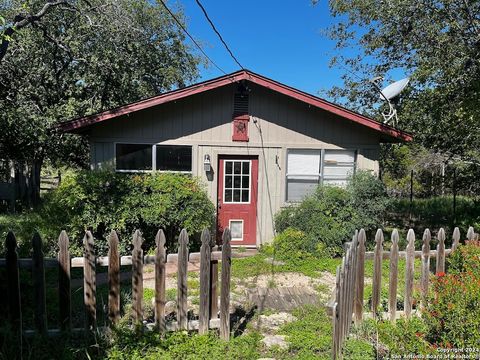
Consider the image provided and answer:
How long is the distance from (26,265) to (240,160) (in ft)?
18.5

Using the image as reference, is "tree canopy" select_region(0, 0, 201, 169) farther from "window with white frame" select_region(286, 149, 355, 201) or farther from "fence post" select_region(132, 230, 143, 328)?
"fence post" select_region(132, 230, 143, 328)

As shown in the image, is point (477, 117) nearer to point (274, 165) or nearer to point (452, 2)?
point (452, 2)

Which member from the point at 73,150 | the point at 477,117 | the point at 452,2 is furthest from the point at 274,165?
the point at 73,150

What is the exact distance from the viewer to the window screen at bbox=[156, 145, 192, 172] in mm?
7941

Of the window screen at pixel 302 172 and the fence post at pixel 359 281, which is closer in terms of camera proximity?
the fence post at pixel 359 281

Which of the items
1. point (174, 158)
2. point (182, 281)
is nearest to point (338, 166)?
point (174, 158)

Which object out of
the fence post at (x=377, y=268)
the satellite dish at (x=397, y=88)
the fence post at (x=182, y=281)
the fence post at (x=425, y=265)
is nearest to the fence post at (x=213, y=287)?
the fence post at (x=182, y=281)

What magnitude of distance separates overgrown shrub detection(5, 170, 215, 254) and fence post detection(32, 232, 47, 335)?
11.7ft

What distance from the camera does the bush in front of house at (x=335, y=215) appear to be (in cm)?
727

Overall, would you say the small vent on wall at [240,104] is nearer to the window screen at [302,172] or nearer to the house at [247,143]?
the house at [247,143]

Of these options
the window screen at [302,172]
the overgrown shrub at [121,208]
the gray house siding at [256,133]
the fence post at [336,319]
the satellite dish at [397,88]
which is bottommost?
the fence post at [336,319]

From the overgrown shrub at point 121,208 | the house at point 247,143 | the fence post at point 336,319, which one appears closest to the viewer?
the fence post at point 336,319

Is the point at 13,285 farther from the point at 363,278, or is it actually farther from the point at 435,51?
the point at 435,51

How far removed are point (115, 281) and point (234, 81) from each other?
18.4 feet
